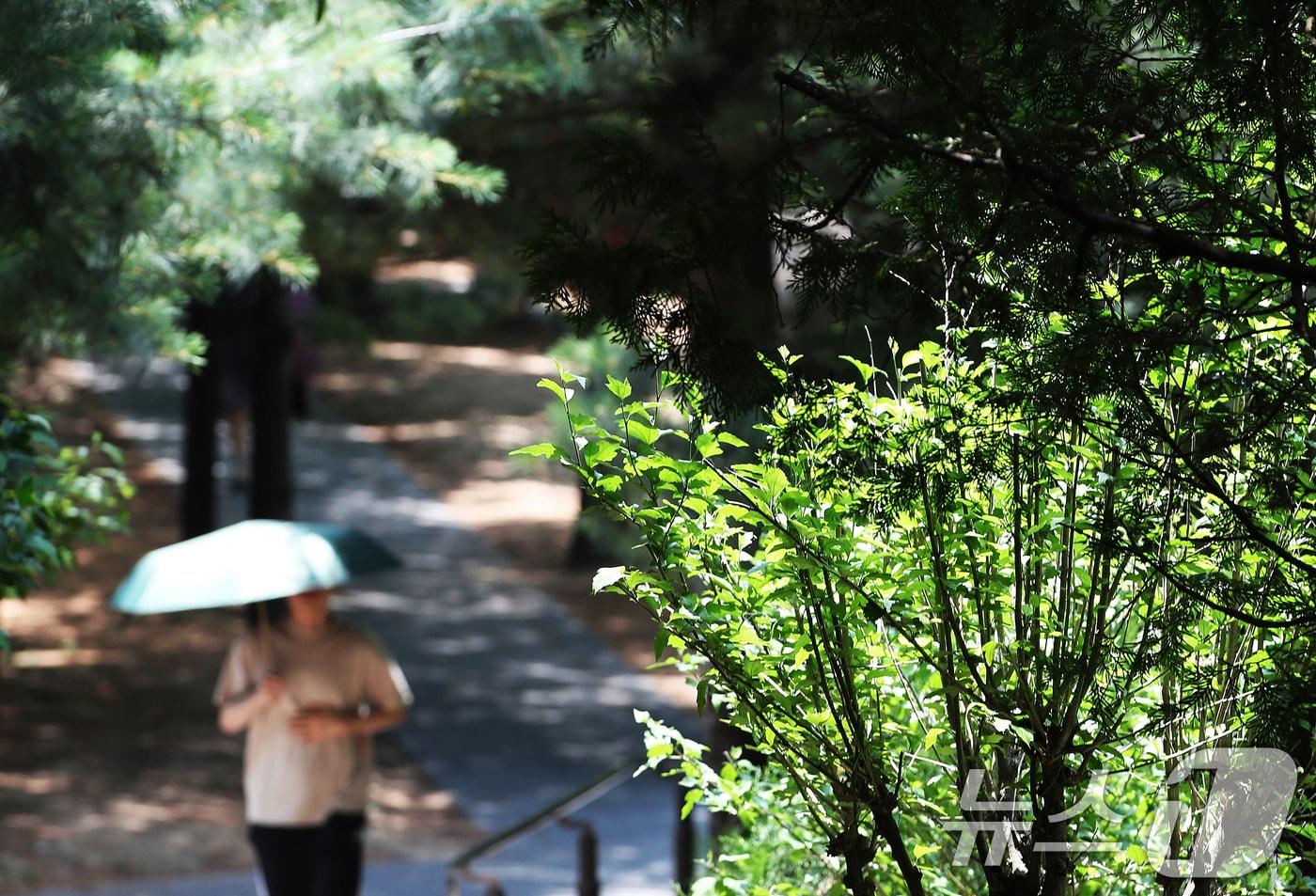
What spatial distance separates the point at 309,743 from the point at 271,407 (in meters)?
6.66

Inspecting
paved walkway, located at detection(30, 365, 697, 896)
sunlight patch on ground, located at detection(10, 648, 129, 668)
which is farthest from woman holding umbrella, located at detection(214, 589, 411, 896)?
sunlight patch on ground, located at detection(10, 648, 129, 668)

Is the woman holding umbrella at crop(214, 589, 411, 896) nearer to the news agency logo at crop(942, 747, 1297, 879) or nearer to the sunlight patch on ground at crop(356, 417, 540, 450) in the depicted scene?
the news agency logo at crop(942, 747, 1297, 879)

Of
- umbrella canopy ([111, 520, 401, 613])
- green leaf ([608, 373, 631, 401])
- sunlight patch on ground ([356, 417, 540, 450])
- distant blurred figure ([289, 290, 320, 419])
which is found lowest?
umbrella canopy ([111, 520, 401, 613])

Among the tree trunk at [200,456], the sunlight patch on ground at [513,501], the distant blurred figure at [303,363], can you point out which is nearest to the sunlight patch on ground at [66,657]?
the tree trunk at [200,456]

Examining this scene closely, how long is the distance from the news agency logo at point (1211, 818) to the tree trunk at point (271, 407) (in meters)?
9.36

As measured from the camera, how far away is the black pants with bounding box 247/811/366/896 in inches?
212

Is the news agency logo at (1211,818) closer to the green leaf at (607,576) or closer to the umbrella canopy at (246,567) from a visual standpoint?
the green leaf at (607,576)

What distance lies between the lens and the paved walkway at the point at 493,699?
8.17 metres

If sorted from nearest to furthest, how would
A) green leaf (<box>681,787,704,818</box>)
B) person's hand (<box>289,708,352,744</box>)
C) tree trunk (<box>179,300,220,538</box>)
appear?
green leaf (<box>681,787,704,818</box>)
person's hand (<box>289,708,352,744</box>)
tree trunk (<box>179,300,220,538</box>)

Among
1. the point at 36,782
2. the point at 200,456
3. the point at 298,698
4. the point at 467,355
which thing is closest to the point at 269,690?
the point at 298,698

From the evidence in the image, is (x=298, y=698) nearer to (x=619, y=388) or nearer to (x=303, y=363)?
(x=619, y=388)

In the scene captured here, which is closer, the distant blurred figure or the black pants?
the black pants

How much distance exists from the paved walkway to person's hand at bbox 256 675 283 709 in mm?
1668

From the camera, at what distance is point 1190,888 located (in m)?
2.55
